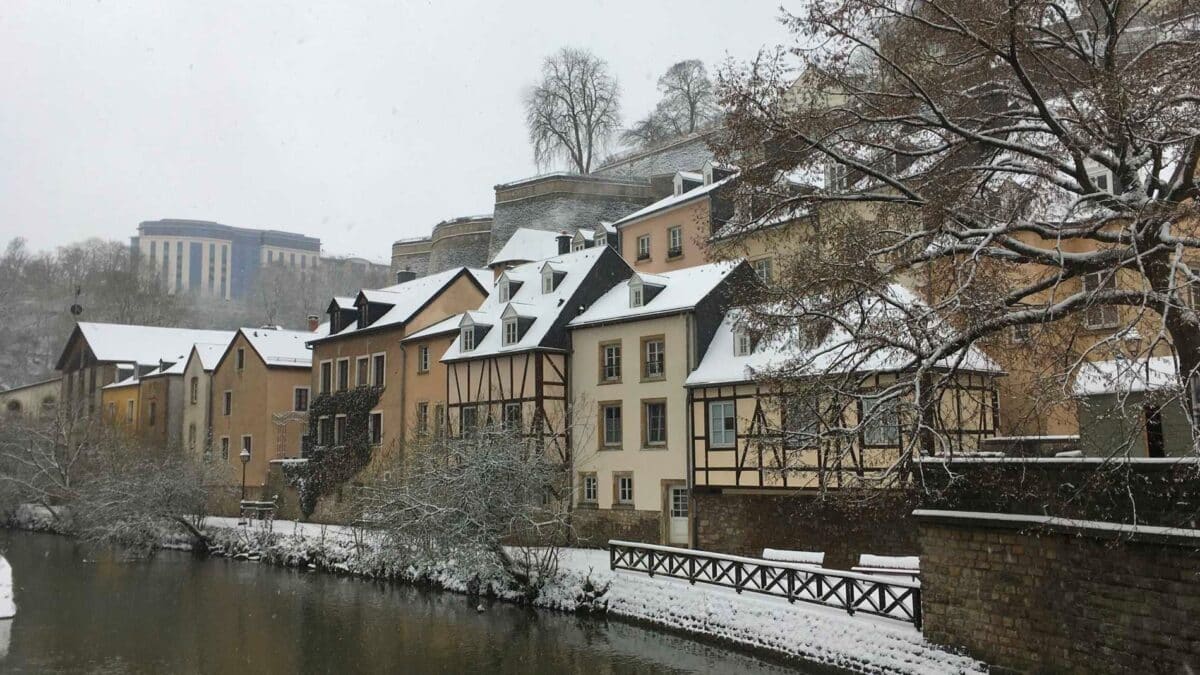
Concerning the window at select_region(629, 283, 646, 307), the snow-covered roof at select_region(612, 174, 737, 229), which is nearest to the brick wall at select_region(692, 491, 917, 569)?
the window at select_region(629, 283, 646, 307)

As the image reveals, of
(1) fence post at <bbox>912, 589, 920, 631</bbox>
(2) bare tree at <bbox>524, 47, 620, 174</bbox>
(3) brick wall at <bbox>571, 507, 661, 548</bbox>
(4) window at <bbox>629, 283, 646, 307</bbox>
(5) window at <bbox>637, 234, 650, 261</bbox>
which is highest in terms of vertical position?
(2) bare tree at <bbox>524, 47, 620, 174</bbox>

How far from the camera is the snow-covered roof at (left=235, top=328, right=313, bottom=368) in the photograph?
131 feet

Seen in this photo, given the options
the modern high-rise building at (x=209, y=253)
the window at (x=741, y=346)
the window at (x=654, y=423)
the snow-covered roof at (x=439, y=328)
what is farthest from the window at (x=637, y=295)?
the modern high-rise building at (x=209, y=253)

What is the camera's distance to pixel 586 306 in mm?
27688

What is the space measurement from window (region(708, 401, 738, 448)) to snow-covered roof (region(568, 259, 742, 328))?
2568 millimetres

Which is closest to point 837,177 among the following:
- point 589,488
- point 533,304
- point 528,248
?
point 589,488

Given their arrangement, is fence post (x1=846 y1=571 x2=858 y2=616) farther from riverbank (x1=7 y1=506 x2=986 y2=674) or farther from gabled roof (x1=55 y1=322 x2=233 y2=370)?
gabled roof (x1=55 y1=322 x2=233 y2=370)

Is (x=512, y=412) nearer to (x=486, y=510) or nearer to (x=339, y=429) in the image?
(x=486, y=510)

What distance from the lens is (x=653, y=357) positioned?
24.8 metres

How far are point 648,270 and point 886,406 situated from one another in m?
23.2

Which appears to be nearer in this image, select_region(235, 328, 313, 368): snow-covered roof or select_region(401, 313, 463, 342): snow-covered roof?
select_region(401, 313, 463, 342): snow-covered roof

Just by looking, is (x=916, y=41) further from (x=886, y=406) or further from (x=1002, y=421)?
(x=1002, y=421)

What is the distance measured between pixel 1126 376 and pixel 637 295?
17088 mm

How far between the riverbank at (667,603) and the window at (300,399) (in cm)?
1052
